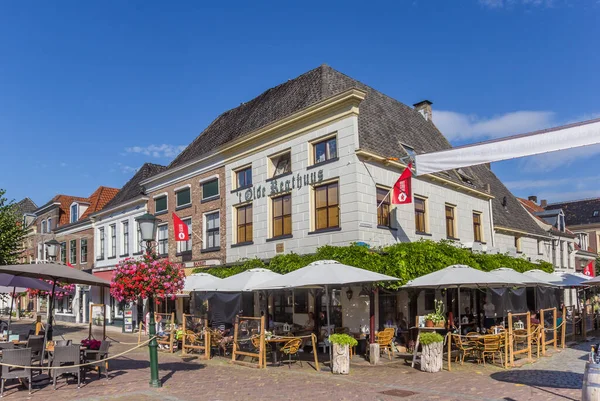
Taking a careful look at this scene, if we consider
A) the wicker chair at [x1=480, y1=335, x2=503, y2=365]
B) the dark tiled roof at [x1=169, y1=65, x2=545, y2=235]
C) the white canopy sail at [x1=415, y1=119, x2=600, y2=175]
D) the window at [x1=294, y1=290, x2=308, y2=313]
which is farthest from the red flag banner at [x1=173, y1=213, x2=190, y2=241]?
the wicker chair at [x1=480, y1=335, x2=503, y2=365]

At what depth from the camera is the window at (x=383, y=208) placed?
18406 mm

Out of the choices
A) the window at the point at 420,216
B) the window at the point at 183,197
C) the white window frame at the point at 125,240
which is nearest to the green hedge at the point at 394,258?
the window at the point at 420,216

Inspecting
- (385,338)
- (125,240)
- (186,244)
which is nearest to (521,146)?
(385,338)

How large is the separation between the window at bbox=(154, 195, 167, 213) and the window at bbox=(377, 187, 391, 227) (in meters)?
12.6

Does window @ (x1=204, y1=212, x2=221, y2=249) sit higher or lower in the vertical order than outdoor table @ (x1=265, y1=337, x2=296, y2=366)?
higher

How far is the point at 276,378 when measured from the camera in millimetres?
12352

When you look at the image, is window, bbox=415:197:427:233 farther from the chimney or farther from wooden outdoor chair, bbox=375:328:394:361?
the chimney

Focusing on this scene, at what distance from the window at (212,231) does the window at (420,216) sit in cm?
840

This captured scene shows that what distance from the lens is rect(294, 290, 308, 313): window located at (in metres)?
18.9

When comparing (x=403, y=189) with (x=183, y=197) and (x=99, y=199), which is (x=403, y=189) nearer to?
(x=183, y=197)

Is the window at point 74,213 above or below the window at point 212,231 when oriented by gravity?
above

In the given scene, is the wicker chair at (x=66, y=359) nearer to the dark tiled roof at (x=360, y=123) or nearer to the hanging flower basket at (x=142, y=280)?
the hanging flower basket at (x=142, y=280)

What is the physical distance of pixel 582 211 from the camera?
59156 mm

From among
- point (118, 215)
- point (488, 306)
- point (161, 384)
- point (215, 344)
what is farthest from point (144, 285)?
point (118, 215)
